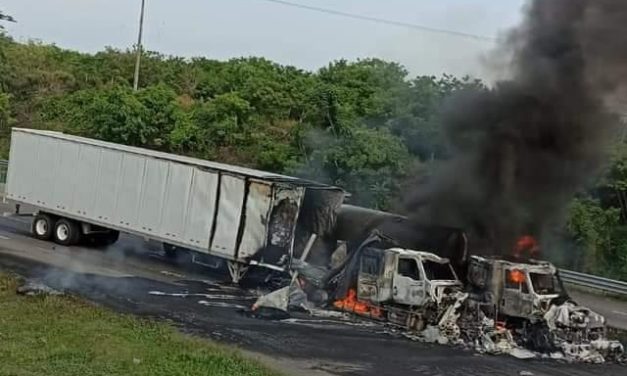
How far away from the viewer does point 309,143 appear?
119ft

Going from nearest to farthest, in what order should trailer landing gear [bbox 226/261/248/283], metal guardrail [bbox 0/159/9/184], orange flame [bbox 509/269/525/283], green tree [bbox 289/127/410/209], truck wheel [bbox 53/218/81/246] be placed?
orange flame [bbox 509/269/525/283], trailer landing gear [bbox 226/261/248/283], truck wheel [bbox 53/218/81/246], green tree [bbox 289/127/410/209], metal guardrail [bbox 0/159/9/184]

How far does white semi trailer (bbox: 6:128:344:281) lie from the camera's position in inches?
777

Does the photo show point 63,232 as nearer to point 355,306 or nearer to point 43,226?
point 43,226

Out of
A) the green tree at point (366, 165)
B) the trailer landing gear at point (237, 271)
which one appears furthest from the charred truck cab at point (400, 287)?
the green tree at point (366, 165)

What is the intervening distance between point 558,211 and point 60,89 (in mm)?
42635

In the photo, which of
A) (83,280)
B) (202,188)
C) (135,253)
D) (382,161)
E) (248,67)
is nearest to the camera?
(83,280)

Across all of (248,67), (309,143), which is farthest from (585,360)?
(248,67)

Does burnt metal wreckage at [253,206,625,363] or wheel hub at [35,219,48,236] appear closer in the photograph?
burnt metal wreckage at [253,206,625,363]

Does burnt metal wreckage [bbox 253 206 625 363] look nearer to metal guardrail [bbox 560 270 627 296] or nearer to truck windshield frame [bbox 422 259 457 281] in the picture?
truck windshield frame [bbox 422 259 457 281]

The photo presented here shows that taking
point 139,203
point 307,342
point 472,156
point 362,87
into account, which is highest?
point 362,87

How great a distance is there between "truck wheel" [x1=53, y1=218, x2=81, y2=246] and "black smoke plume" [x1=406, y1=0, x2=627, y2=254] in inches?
366

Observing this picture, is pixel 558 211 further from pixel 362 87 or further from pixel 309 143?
pixel 362 87

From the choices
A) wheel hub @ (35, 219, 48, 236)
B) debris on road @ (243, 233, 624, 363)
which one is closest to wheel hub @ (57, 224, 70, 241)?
wheel hub @ (35, 219, 48, 236)

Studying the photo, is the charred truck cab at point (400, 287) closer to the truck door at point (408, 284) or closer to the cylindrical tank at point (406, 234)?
the truck door at point (408, 284)
